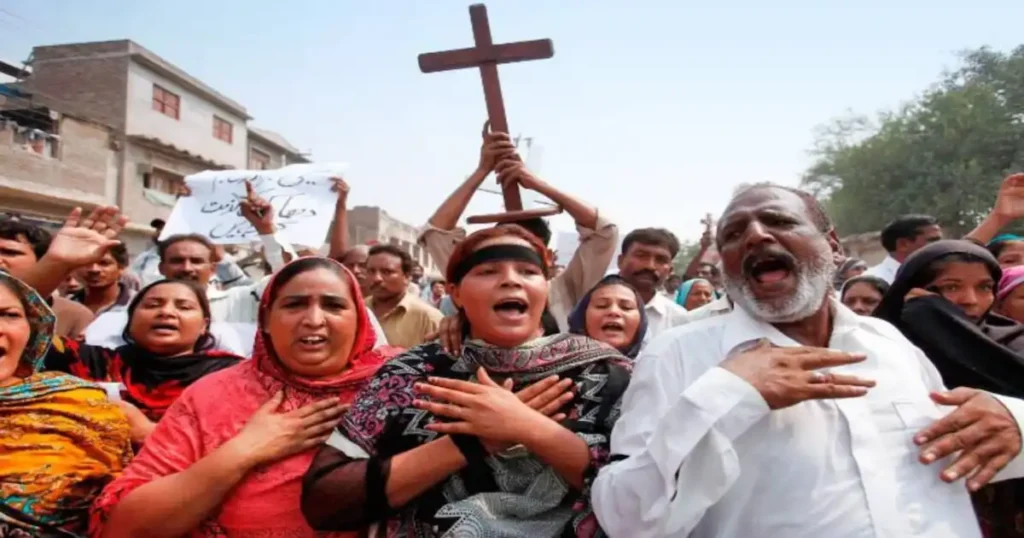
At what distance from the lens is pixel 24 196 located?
1784 centimetres

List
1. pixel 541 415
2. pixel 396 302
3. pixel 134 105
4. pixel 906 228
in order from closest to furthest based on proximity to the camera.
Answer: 1. pixel 541 415
2. pixel 396 302
3. pixel 906 228
4. pixel 134 105

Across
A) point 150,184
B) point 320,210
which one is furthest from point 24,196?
point 320,210

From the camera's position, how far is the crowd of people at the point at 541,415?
178cm

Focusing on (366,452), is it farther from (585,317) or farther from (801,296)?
(585,317)

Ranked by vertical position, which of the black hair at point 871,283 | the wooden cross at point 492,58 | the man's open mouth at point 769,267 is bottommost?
the black hair at point 871,283

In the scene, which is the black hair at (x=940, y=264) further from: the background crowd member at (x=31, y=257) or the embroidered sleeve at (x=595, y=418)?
the background crowd member at (x=31, y=257)

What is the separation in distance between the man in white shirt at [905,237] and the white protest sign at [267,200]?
13.9ft

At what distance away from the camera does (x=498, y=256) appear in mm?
2264

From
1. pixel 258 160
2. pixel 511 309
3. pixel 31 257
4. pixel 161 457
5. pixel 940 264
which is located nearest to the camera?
pixel 511 309

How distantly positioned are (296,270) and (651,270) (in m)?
2.50

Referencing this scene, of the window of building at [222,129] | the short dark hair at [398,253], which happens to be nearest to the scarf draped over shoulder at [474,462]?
the short dark hair at [398,253]

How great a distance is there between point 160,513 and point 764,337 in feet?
6.22

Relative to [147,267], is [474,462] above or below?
below

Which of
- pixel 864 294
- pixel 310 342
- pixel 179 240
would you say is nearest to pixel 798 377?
pixel 310 342
